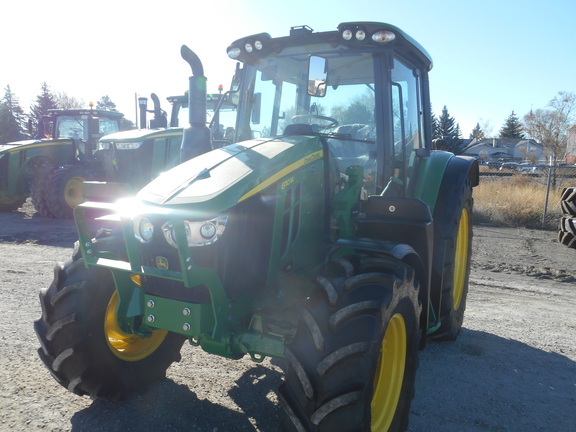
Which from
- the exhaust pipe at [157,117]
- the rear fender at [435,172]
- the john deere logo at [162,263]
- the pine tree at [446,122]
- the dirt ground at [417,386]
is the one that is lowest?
the dirt ground at [417,386]

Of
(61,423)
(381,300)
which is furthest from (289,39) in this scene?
(61,423)

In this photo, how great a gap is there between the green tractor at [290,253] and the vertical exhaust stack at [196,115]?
0.05 ft

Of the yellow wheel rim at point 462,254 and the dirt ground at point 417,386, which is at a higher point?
the yellow wheel rim at point 462,254

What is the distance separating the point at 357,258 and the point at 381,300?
42 cm

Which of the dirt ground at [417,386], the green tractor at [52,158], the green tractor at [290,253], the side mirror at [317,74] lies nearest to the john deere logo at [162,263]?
the green tractor at [290,253]

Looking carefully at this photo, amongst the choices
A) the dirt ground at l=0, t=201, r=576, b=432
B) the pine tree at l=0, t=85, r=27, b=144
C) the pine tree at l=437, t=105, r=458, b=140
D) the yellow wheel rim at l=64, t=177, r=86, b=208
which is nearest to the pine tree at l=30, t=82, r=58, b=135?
the pine tree at l=0, t=85, r=27, b=144

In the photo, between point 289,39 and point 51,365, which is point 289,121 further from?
point 51,365

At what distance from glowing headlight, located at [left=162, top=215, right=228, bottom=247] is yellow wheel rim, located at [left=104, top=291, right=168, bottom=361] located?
0.90 metres

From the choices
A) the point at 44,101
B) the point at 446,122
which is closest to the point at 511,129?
the point at 446,122

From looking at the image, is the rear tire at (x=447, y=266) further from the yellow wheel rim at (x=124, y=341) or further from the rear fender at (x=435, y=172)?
the yellow wheel rim at (x=124, y=341)

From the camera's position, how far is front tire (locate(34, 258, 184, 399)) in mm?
2924

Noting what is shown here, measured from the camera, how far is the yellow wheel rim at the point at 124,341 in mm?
3154

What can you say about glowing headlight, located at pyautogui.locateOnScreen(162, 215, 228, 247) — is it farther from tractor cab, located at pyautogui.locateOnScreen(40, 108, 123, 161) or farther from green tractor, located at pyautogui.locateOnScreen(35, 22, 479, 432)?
tractor cab, located at pyautogui.locateOnScreen(40, 108, 123, 161)

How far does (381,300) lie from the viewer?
8.13 ft
